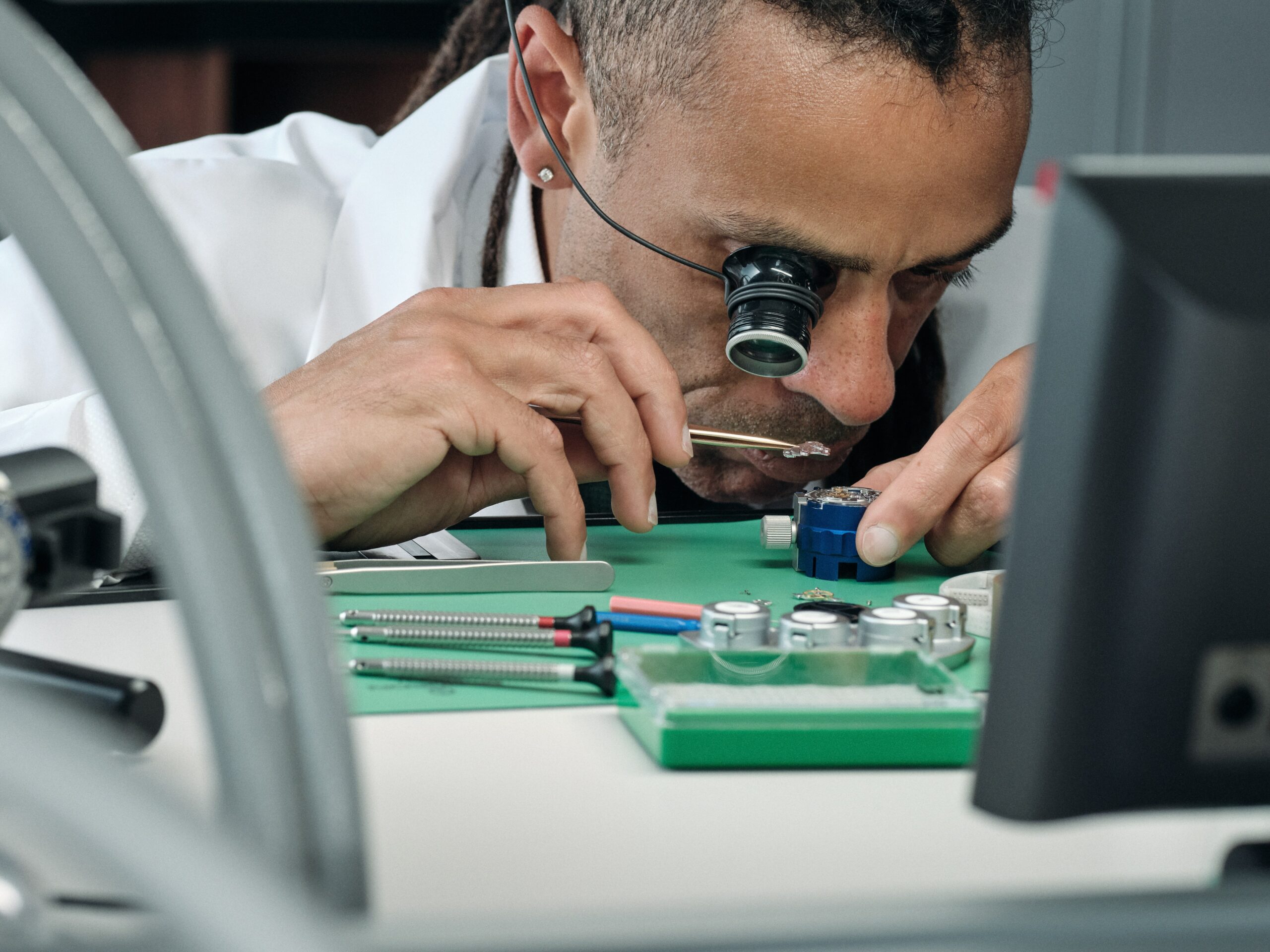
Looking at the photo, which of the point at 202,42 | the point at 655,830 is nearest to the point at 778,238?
the point at 655,830

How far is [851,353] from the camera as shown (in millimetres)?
1416

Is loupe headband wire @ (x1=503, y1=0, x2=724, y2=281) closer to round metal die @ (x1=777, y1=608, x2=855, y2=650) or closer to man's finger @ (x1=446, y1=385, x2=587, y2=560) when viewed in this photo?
man's finger @ (x1=446, y1=385, x2=587, y2=560)

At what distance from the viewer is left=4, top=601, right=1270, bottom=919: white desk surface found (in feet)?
1.56

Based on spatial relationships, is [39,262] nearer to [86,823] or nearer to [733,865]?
[86,823]

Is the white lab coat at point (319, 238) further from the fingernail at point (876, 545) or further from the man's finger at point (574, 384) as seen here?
the fingernail at point (876, 545)

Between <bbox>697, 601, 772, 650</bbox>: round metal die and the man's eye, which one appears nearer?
<bbox>697, 601, 772, 650</bbox>: round metal die

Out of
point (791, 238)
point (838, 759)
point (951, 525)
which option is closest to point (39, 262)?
point (838, 759)

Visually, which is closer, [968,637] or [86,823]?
[86,823]

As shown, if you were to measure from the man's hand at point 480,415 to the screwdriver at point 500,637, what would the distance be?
0.28m

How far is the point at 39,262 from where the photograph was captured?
30 cm

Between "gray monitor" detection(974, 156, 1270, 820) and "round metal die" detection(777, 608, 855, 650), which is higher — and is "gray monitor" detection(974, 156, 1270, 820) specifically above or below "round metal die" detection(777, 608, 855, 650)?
above

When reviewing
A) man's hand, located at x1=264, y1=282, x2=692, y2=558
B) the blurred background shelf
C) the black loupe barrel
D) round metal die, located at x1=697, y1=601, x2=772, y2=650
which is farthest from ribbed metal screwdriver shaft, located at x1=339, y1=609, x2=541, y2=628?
the blurred background shelf

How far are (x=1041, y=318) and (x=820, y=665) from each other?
0.32m

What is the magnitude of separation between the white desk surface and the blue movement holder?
48 cm
